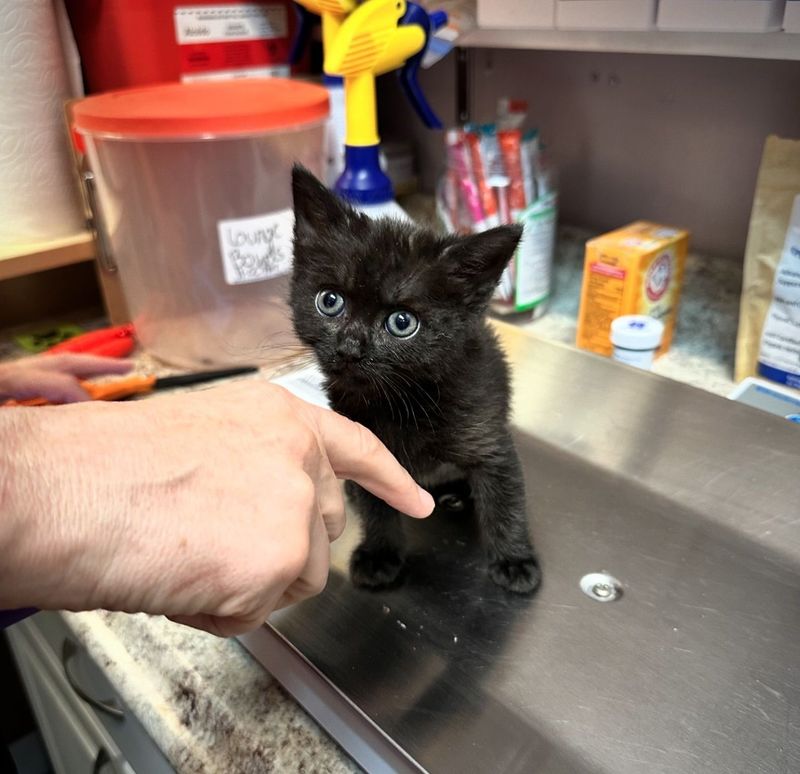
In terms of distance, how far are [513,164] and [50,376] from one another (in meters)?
0.65

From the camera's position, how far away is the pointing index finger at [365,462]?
17.5 inches

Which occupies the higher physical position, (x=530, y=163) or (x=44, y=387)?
(x=530, y=163)

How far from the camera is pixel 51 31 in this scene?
88 cm

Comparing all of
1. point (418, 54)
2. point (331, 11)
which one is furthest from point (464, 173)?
point (331, 11)

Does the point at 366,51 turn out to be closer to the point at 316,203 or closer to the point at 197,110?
the point at 197,110

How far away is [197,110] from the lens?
81 centimetres

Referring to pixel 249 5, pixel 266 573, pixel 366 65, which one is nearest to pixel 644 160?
pixel 366 65

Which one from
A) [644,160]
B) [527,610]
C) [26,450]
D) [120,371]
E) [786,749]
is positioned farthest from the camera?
[644,160]

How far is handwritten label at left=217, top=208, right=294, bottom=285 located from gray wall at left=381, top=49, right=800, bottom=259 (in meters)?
0.46

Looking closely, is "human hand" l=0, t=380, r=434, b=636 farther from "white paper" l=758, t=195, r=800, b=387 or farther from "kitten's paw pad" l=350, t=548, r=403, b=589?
"white paper" l=758, t=195, r=800, b=387

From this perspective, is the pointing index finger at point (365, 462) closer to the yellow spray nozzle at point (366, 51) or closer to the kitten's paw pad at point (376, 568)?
the kitten's paw pad at point (376, 568)

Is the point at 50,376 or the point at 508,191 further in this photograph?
the point at 508,191

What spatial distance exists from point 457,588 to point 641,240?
1.77 ft

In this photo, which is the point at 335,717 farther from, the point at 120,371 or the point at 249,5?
the point at 249,5
